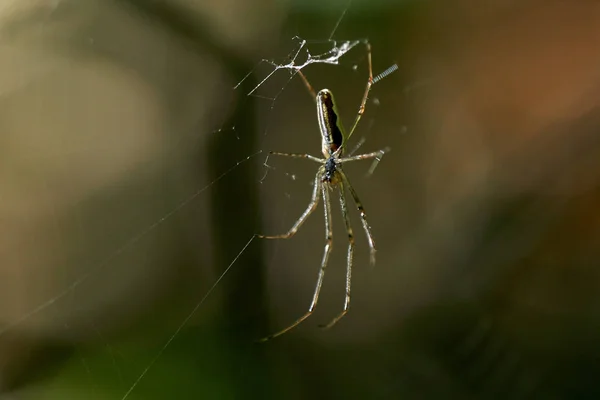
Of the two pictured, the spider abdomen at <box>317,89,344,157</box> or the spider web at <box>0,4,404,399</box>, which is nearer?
the spider abdomen at <box>317,89,344,157</box>

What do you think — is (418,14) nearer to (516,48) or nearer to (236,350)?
(516,48)

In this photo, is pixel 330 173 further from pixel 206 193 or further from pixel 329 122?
pixel 206 193

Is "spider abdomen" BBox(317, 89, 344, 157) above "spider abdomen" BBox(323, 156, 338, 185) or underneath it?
above

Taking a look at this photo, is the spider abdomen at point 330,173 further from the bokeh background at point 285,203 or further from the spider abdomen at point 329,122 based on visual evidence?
the bokeh background at point 285,203

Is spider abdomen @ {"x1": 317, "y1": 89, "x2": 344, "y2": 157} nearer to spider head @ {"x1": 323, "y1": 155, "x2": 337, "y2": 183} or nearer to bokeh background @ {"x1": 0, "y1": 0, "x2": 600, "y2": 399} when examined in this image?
spider head @ {"x1": 323, "y1": 155, "x2": 337, "y2": 183}

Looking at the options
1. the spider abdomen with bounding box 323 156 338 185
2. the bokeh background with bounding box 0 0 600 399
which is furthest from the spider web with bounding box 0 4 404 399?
the spider abdomen with bounding box 323 156 338 185

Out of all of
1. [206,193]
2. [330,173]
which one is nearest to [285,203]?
[206,193]

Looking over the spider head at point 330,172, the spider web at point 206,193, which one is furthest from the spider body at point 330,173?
the spider web at point 206,193
